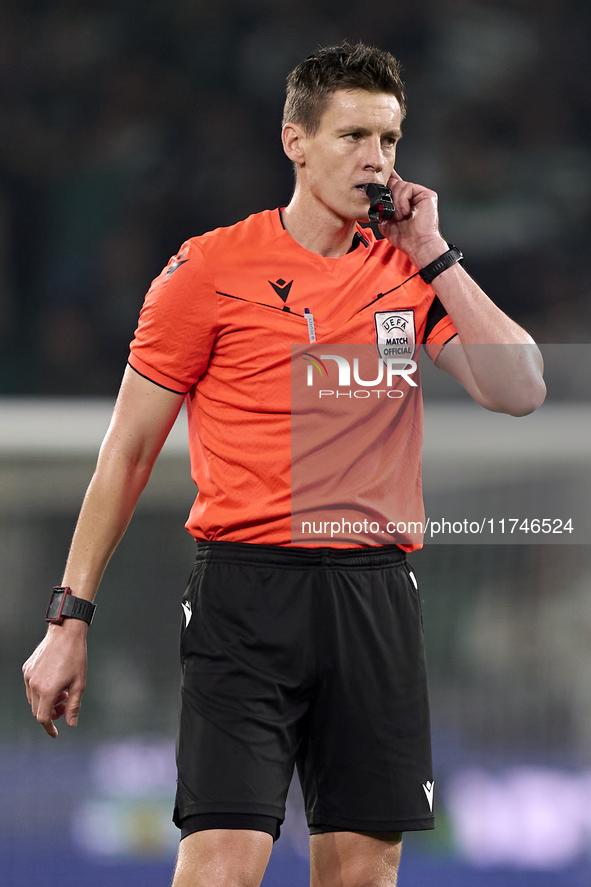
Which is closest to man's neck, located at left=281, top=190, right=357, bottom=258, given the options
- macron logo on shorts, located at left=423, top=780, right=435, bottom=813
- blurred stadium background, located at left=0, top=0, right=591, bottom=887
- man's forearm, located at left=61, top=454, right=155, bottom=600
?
man's forearm, located at left=61, top=454, right=155, bottom=600

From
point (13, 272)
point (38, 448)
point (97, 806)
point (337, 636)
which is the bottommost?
point (97, 806)

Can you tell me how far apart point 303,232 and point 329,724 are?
869mm

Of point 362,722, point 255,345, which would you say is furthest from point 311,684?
point 255,345

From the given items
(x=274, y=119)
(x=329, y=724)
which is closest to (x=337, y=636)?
(x=329, y=724)

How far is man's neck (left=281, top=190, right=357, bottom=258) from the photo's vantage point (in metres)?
1.87

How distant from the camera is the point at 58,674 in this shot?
5.39ft

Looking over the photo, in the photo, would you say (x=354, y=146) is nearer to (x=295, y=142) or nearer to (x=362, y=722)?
(x=295, y=142)

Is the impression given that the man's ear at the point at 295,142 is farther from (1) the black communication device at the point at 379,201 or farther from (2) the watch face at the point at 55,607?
(2) the watch face at the point at 55,607

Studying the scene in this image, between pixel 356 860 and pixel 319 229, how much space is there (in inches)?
42.9

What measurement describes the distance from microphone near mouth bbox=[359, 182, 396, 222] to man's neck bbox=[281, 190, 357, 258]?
76mm

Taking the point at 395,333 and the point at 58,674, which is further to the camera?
the point at 395,333

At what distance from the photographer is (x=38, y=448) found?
9.45ft

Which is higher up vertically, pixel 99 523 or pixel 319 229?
pixel 319 229

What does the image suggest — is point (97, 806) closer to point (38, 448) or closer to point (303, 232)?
point (38, 448)
